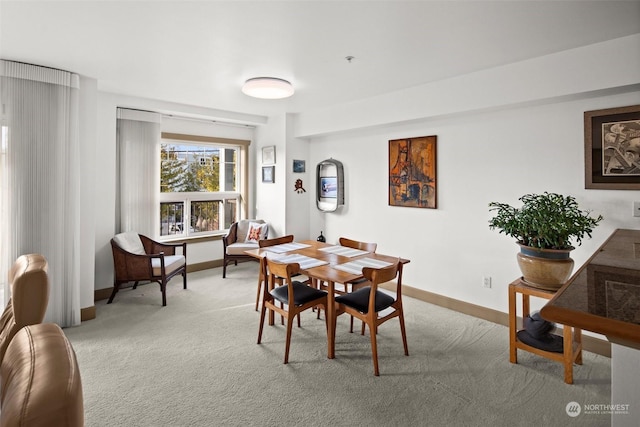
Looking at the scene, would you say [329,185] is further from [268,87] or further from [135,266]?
[135,266]

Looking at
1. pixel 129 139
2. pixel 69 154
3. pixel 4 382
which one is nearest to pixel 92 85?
pixel 69 154

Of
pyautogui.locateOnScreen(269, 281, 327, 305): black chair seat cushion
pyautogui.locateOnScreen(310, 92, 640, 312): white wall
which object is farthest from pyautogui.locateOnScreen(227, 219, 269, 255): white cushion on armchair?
pyautogui.locateOnScreen(269, 281, 327, 305): black chair seat cushion

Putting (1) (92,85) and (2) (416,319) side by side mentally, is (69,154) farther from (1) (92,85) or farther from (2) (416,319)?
(2) (416,319)

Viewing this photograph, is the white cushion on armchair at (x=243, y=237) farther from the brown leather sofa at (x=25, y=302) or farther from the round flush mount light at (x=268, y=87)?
the brown leather sofa at (x=25, y=302)

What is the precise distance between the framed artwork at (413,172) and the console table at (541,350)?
1510mm

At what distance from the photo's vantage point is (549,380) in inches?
96.3

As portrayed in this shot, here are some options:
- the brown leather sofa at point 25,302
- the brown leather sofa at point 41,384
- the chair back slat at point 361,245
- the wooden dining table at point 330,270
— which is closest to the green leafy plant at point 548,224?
the wooden dining table at point 330,270

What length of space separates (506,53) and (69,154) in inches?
159

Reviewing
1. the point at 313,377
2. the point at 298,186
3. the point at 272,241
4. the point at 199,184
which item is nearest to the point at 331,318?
the point at 313,377

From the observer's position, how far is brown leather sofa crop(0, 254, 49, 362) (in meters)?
1.45

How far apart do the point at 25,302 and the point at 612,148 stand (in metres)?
3.86

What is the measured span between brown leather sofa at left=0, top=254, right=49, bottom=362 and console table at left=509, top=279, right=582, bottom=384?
294cm

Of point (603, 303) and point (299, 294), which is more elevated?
point (603, 303)

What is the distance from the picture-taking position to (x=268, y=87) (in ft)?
10.9
